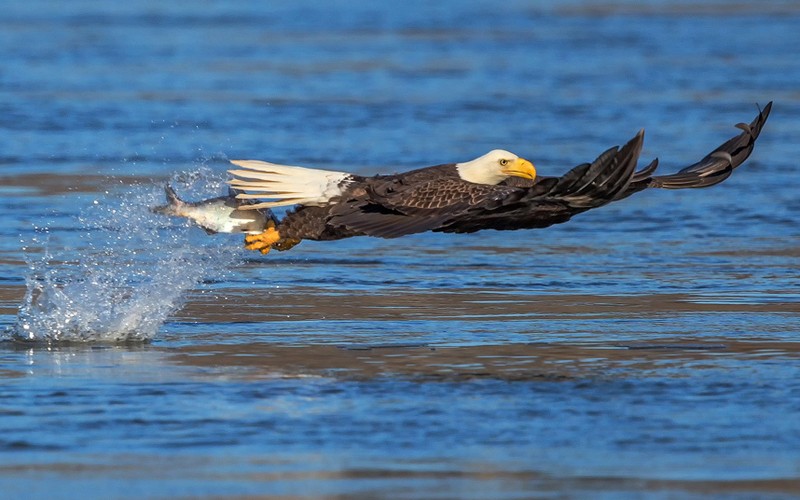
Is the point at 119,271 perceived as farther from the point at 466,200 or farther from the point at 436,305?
the point at 466,200

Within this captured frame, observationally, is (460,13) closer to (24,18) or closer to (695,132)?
(24,18)

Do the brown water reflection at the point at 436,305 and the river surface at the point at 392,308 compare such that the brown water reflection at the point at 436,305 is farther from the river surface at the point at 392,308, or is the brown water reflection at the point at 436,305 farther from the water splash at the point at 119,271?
the water splash at the point at 119,271

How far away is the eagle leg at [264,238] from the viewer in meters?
7.79

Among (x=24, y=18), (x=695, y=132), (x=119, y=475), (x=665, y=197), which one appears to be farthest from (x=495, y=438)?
(x=24, y=18)

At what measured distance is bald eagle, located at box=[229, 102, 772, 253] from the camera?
279 inches

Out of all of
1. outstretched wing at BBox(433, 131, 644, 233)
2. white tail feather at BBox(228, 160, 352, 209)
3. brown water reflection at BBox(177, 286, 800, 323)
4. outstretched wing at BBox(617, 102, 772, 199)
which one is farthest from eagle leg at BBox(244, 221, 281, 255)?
outstretched wing at BBox(617, 102, 772, 199)

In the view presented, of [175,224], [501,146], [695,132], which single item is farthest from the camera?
[695,132]

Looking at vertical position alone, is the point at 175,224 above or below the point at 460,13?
below

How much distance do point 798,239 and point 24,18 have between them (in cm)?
1766

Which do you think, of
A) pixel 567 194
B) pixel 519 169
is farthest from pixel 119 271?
pixel 567 194

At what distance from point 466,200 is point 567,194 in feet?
1.49

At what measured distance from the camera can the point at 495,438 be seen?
6.04m

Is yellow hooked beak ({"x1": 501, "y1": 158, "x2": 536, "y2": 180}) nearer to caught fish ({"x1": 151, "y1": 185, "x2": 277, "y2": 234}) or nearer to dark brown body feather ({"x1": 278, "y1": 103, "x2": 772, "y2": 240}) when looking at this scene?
dark brown body feather ({"x1": 278, "y1": 103, "x2": 772, "y2": 240})

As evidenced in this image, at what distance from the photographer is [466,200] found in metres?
7.35
